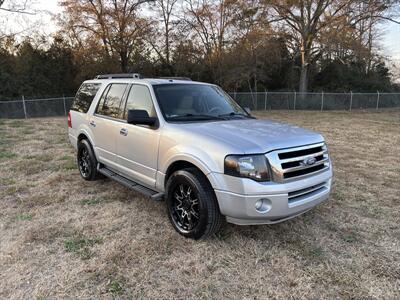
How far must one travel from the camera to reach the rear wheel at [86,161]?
17.0 feet

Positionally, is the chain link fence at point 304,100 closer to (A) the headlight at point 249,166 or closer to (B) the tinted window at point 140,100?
(B) the tinted window at point 140,100

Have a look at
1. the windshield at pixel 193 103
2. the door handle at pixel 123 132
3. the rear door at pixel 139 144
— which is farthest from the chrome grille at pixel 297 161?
the door handle at pixel 123 132

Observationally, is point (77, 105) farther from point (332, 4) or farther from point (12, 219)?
point (332, 4)

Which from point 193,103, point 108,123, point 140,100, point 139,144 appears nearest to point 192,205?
point 139,144

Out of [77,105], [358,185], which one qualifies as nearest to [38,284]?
[77,105]

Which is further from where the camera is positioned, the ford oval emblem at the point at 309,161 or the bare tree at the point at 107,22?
the bare tree at the point at 107,22

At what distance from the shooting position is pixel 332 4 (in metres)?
20.7

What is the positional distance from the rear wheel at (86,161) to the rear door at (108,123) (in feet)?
0.66

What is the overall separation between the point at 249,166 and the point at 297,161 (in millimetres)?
553

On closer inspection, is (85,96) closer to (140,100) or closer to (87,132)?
(87,132)

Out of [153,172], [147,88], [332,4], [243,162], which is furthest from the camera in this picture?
[332,4]

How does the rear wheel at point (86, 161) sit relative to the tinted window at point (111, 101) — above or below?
below

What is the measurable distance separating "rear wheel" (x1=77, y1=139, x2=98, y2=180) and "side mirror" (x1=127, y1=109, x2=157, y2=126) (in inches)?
70.6

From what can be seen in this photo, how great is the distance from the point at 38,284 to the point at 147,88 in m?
2.49
